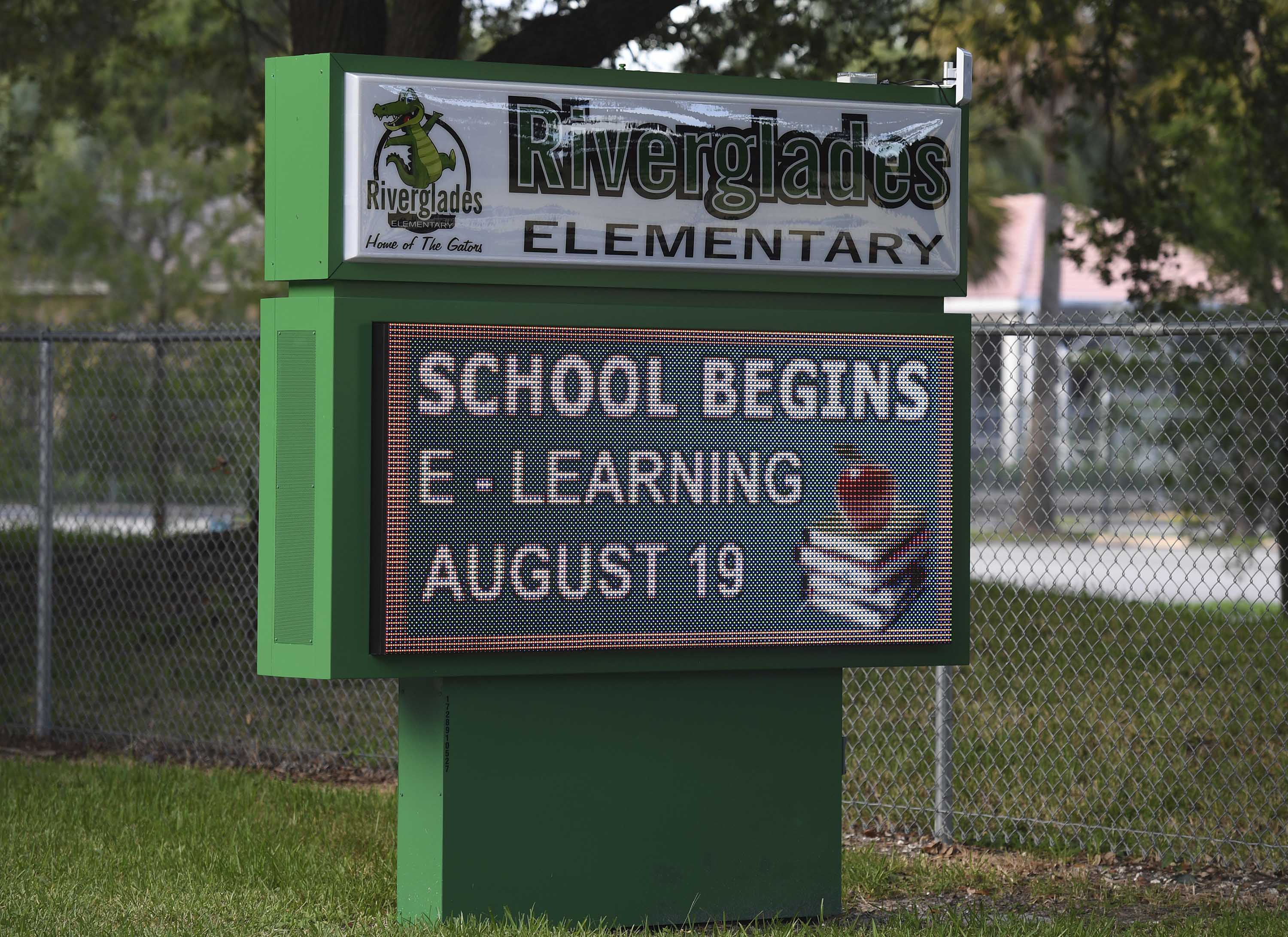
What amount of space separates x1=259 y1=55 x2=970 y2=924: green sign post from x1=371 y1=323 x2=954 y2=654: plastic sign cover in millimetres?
12

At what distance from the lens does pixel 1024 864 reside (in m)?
6.75

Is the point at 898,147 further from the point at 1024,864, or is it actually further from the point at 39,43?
the point at 39,43

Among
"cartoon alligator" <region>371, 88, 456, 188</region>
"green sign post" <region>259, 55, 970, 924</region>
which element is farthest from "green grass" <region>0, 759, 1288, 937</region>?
"cartoon alligator" <region>371, 88, 456, 188</region>

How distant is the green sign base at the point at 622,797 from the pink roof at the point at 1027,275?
24.8 meters

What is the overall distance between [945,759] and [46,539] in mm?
5477

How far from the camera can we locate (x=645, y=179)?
531cm

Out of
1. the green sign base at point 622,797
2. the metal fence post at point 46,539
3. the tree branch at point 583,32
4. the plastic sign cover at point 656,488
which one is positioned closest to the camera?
the plastic sign cover at point 656,488

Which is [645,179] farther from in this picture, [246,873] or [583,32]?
[583,32]

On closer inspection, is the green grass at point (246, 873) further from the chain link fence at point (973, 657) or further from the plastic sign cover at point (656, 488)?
the plastic sign cover at point (656, 488)

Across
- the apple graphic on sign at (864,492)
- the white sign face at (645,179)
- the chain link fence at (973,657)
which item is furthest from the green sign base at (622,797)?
the chain link fence at (973,657)

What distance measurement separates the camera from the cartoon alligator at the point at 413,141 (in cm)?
505

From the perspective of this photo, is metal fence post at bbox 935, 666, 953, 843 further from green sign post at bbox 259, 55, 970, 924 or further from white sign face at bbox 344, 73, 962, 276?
white sign face at bbox 344, 73, 962, 276

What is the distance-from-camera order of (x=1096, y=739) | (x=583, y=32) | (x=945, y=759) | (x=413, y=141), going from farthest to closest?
(x=583, y=32), (x=1096, y=739), (x=945, y=759), (x=413, y=141)

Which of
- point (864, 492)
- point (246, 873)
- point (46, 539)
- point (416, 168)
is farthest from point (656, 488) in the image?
point (46, 539)
